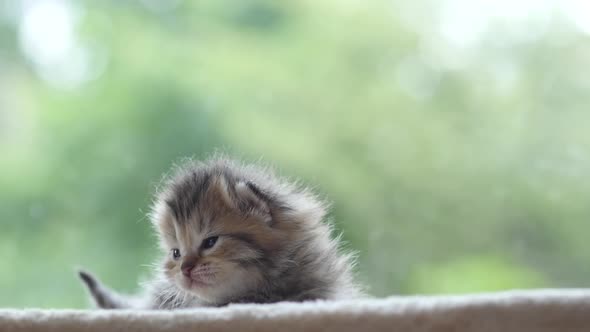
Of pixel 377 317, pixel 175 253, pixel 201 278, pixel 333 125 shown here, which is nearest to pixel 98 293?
pixel 175 253

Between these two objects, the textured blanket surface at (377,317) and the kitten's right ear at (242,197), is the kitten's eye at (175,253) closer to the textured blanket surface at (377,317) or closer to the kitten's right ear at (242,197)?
the kitten's right ear at (242,197)

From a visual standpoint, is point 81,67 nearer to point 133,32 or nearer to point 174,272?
point 133,32

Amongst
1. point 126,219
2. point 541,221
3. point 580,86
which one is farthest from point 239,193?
point 580,86

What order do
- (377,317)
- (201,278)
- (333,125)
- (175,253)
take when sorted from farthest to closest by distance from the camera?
(333,125) < (175,253) < (201,278) < (377,317)

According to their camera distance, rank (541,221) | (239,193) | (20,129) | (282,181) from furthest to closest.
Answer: (20,129), (541,221), (282,181), (239,193)

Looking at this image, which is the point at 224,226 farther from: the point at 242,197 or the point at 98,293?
the point at 98,293

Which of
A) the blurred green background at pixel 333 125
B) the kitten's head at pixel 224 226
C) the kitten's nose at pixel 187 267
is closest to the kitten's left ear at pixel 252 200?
the kitten's head at pixel 224 226
